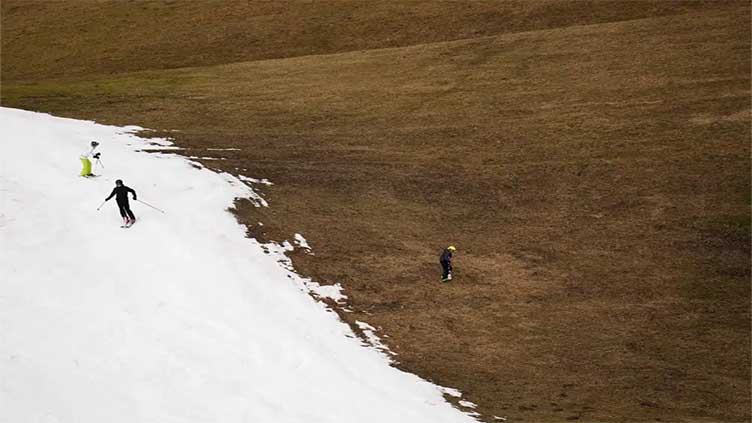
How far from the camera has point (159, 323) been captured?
75.1ft

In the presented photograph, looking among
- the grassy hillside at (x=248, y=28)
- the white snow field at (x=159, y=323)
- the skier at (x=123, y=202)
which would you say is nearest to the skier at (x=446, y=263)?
the white snow field at (x=159, y=323)

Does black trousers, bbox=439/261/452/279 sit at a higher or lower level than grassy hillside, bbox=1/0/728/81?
lower

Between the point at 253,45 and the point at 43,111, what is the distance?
18158mm

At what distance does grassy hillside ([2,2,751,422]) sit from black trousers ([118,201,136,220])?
447 cm

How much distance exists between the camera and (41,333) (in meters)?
21.1

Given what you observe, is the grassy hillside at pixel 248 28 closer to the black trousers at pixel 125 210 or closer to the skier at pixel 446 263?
the skier at pixel 446 263

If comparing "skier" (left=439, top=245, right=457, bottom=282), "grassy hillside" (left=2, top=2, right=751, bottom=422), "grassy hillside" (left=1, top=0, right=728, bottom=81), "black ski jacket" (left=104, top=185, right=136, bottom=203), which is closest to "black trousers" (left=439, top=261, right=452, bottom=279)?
"skier" (left=439, top=245, right=457, bottom=282)

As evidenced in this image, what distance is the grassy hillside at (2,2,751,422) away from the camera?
26.0 metres

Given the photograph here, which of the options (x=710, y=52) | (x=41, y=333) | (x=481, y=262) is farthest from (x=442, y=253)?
(x=710, y=52)

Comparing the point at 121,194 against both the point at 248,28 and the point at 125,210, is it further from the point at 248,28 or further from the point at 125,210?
the point at 248,28

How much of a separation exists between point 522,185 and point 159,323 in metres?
20.6

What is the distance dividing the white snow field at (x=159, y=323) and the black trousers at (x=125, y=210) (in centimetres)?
56

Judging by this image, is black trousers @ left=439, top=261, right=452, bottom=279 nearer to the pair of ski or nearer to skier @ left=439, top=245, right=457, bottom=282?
skier @ left=439, top=245, right=457, bottom=282

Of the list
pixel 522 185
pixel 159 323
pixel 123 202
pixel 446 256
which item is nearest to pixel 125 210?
pixel 123 202
